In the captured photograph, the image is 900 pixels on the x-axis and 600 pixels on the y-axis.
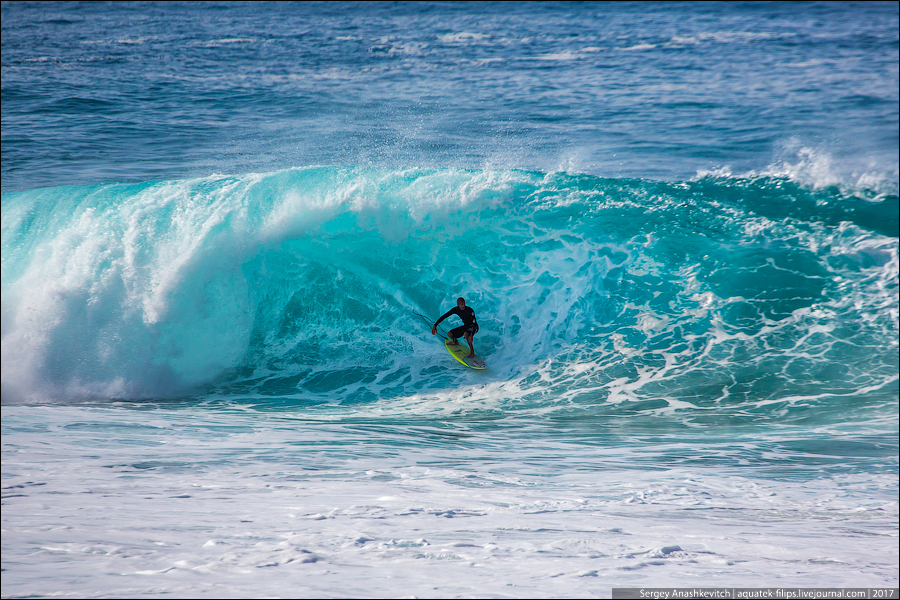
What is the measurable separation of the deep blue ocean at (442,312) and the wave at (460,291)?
0.05 meters

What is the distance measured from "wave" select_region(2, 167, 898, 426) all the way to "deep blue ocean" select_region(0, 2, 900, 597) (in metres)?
0.05

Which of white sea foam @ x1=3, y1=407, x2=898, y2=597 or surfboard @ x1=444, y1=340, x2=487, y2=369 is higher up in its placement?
white sea foam @ x1=3, y1=407, x2=898, y2=597

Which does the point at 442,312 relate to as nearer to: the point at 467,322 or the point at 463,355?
the point at 467,322

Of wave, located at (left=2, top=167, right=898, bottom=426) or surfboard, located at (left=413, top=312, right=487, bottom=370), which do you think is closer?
wave, located at (left=2, top=167, right=898, bottom=426)

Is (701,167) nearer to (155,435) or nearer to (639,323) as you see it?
(639,323)

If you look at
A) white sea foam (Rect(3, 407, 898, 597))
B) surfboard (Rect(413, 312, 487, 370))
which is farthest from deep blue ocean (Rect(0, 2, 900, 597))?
surfboard (Rect(413, 312, 487, 370))

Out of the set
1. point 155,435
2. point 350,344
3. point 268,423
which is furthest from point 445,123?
point 155,435

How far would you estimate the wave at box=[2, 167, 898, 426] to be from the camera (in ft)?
26.9

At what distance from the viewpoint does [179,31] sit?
1577 centimetres

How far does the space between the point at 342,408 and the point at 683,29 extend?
15.3m
